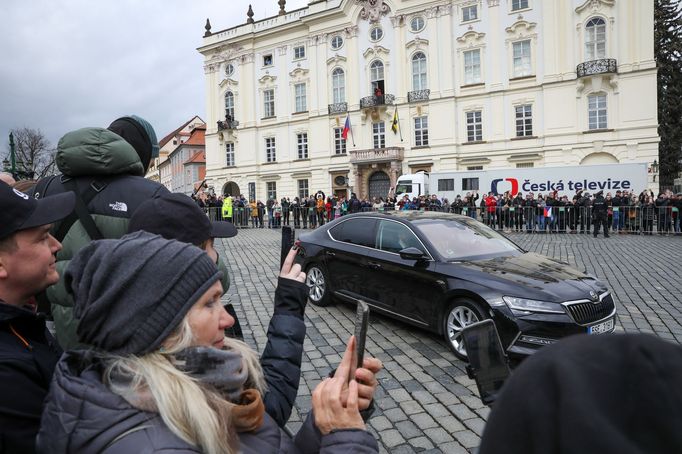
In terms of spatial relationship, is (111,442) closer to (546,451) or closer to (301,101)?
(546,451)

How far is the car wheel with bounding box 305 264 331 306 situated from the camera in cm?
758

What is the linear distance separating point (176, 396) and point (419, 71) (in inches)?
1592

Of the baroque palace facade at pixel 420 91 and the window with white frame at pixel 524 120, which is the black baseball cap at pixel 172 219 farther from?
the window with white frame at pixel 524 120

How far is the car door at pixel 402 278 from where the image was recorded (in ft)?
18.9

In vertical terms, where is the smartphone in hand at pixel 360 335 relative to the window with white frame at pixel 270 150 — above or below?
below

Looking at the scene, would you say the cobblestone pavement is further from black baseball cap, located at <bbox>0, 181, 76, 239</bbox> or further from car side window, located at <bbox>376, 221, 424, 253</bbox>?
black baseball cap, located at <bbox>0, 181, 76, 239</bbox>

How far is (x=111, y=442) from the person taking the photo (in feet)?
3.67

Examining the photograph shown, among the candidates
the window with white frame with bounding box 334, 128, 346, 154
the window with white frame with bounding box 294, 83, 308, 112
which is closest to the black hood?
the window with white frame with bounding box 334, 128, 346, 154

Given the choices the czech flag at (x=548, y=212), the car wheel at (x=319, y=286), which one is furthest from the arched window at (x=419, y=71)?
the car wheel at (x=319, y=286)

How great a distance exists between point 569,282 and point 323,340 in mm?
2863

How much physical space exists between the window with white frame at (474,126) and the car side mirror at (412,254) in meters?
33.0

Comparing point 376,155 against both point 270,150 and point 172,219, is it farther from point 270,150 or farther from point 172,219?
point 172,219

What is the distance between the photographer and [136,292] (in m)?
1.32

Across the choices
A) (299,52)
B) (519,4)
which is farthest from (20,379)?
(299,52)
